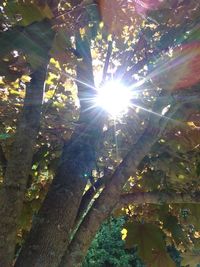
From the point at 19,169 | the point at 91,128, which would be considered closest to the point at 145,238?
the point at 91,128

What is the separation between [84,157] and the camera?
2668mm

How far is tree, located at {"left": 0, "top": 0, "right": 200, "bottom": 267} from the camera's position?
2047mm

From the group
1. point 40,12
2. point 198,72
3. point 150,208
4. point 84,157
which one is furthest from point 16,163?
point 150,208

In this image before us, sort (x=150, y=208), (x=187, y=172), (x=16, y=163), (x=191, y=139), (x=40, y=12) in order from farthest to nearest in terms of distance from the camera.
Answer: (x=150, y=208)
(x=187, y=172)
(x=191, y=139)
(x=16, y=163)
(x=40, y=12)

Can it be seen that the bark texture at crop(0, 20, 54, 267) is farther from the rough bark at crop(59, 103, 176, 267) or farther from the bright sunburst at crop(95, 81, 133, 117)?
the bright sunburst at crop(95, 81, 133, 117)

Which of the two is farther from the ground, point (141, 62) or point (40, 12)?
point (141, 62)

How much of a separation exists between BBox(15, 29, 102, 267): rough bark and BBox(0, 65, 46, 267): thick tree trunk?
0.13 m

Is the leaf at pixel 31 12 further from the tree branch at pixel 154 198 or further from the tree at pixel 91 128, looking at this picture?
the tree branch at pixel 154 198

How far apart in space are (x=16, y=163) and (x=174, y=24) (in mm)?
1160

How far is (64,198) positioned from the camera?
7.88ft

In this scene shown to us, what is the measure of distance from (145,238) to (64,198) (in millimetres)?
955

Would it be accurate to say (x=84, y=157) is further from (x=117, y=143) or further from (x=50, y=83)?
(x=50, y=83)

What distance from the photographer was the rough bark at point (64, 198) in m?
2.21

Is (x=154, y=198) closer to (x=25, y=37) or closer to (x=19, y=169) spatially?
(x=19, y=169)
